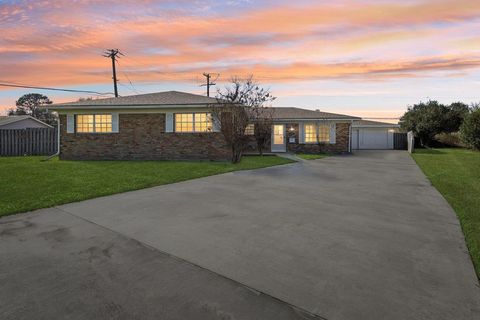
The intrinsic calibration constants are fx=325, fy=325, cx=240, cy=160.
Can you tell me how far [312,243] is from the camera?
467 centimetres

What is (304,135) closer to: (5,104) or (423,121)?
(423,121)

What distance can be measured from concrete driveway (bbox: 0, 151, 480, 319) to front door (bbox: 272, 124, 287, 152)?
54.9 ft

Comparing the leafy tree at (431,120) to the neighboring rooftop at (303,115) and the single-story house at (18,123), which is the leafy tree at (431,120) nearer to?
the neighboring rooftop at (303,115)

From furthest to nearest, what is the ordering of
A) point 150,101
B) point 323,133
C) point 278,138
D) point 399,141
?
point 399,141 → point 278,138 → point 323,133 → point 150,101

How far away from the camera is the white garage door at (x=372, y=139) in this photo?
3371 centimetres

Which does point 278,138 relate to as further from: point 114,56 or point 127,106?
point 114,56

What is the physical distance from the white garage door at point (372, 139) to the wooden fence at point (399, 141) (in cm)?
39

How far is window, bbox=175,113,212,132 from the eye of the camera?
58.9 ft

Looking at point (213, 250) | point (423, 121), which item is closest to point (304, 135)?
point (423, 121)

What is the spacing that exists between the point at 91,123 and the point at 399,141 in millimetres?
28950

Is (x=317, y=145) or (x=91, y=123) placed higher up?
(x=91, y=123)

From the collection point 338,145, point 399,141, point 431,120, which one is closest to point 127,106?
point 338,145

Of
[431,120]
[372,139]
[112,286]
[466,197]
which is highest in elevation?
[431,120]

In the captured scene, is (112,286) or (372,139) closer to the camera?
(112,286)
